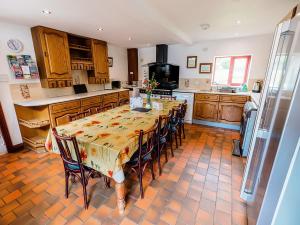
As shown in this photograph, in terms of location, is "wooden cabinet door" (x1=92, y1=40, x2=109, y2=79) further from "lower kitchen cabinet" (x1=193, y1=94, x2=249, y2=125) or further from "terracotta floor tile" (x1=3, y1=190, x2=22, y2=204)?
"terracotta floor tile" (x1=3, y1=190, x2=22, y2=204)

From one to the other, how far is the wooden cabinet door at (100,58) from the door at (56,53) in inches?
29.5

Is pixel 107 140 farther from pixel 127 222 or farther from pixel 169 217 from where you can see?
pixel 169 217

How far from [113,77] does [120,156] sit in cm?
391

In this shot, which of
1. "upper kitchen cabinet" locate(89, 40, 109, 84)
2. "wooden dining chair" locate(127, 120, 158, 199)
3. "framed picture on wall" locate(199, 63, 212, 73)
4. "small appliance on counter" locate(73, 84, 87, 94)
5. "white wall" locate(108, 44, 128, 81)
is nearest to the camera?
"wooden dining chair" locate(127, 120, 158, 199)

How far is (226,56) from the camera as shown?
12.7ft

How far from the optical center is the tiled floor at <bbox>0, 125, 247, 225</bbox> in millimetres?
1448

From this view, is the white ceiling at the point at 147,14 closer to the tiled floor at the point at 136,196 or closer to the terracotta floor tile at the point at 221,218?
the tiled floor at the point at 136,196

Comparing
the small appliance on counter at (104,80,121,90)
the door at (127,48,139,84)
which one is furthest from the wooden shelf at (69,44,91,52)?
the door at (127,48,139,84)

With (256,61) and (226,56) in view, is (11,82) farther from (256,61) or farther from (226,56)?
(256,61)

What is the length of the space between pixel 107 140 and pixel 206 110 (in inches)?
121

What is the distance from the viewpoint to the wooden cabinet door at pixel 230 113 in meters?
3.49

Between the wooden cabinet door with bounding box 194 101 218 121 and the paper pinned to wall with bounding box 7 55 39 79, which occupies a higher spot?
the paper pinned to wall with bounding box 7 55 39 79

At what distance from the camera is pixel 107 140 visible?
56.1 inches

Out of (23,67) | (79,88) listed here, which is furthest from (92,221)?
(79,88)
